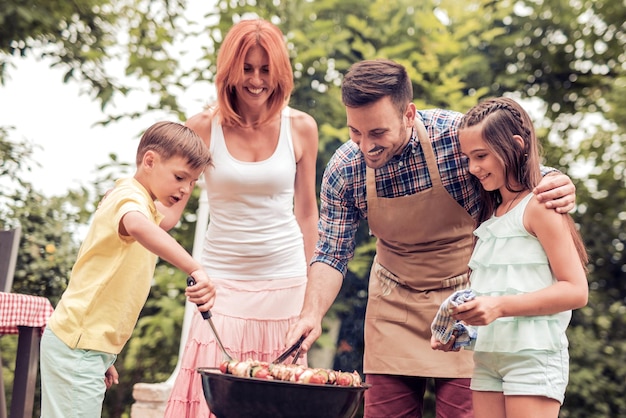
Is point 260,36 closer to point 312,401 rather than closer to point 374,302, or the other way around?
point 374,302

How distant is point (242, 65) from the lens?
101 inches

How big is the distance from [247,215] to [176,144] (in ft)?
1.25

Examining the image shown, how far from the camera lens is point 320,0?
504 cm

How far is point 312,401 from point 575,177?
187 inches

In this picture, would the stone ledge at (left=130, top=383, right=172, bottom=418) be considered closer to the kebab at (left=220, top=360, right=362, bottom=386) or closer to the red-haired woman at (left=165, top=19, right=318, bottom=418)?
the red-haired woman at (left=165, top=19, right=318, bottom=418)

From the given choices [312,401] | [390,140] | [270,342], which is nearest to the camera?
[312,401]

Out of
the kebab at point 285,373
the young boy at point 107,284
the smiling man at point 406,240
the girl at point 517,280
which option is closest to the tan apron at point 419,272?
the smiling man at point 406,240

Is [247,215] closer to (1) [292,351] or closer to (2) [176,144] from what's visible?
(2) [176,144]

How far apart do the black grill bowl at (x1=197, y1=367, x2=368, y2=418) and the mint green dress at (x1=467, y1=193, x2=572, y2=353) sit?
0.42m

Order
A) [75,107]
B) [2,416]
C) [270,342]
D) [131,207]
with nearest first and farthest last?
[131,207] → [270,342] → [2,416] → [75,107]

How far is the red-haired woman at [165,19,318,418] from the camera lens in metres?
2.56

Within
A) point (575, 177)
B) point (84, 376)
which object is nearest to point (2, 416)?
point (84, 376)

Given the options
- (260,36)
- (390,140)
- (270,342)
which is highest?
(260,36)

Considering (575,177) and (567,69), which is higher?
(567,69)
